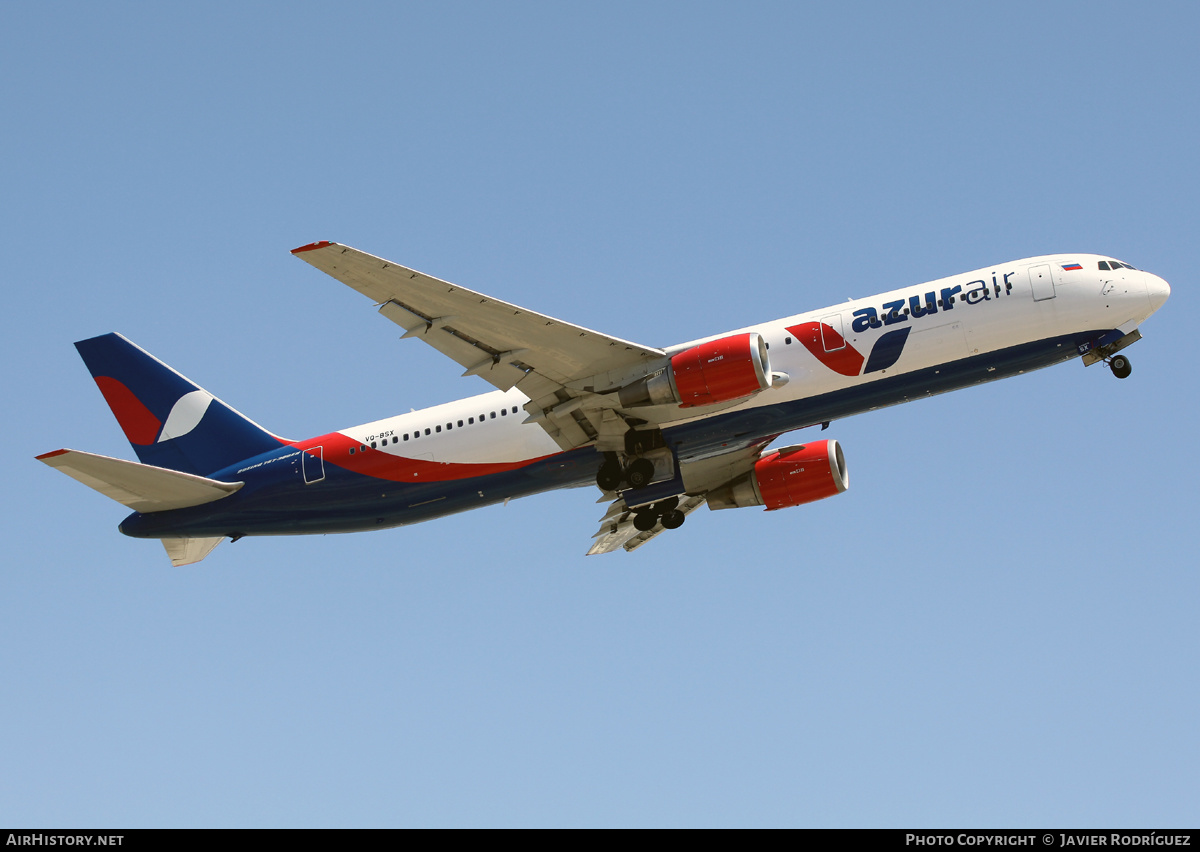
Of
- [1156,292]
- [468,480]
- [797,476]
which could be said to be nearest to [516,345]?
[468,480]

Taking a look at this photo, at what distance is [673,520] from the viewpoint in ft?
133

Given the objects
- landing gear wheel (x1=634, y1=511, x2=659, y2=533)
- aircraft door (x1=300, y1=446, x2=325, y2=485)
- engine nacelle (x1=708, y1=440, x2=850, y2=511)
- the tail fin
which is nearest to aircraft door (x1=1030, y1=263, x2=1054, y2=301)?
engine nacelle (x1=708, y1=440, x2=850, y2=511)

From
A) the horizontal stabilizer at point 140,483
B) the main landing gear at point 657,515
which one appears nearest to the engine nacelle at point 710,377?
the main landing gear at point 657,515

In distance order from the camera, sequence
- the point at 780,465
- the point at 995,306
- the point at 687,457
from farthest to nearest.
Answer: the point at 780,465
the point at 687,457
the point at 995,306

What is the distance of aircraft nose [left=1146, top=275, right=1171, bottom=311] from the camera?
108ft

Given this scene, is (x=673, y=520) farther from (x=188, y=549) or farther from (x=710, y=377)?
(x=188, y=549)

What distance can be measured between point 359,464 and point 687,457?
400 inches

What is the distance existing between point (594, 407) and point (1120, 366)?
48.2 ft

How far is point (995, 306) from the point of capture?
33.1m

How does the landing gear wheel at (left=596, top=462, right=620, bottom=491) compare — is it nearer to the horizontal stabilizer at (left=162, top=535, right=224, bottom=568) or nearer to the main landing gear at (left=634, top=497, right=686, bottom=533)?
the main landing gear at (left=634, top=497, right=686, bottom=533)

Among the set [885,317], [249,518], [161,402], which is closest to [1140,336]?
[885,317]
